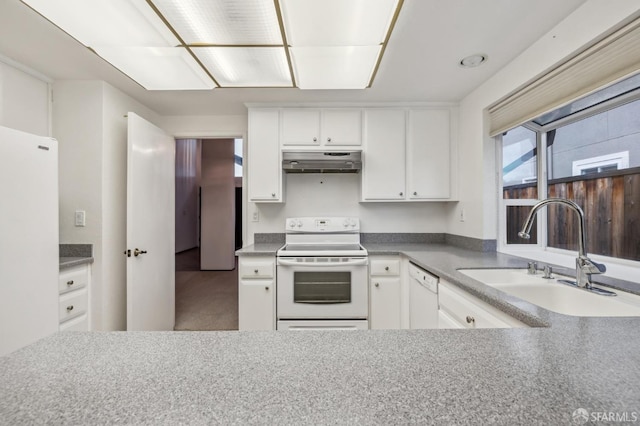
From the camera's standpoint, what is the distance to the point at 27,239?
1480mm

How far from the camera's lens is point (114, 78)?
2066 millimetres

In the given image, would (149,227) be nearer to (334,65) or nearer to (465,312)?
(334,65)

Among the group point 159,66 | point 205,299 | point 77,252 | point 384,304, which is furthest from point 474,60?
point 205,299

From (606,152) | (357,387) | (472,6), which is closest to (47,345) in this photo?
(357,387)

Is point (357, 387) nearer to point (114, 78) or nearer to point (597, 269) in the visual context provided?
point (597, 269)

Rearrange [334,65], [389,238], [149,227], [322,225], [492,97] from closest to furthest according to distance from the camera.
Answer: [334,65]
[492,97]
[149,227]
[322,225]
[389,238]

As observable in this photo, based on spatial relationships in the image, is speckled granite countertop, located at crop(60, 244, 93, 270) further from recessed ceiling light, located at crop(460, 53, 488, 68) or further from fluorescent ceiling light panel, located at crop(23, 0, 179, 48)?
recessed ceiling light, located at crop(460, 53, 488, 68)

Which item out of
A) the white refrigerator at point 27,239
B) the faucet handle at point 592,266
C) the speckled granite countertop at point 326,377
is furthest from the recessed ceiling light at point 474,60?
the white refrigerator at point 27,239

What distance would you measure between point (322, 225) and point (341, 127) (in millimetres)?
977

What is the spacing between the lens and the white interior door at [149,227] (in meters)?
2.12

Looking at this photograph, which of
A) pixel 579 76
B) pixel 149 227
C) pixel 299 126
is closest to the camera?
pixel 579 76

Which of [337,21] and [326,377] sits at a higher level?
[337,21]

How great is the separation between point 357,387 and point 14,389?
61cm

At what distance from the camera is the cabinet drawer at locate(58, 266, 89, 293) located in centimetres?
183
